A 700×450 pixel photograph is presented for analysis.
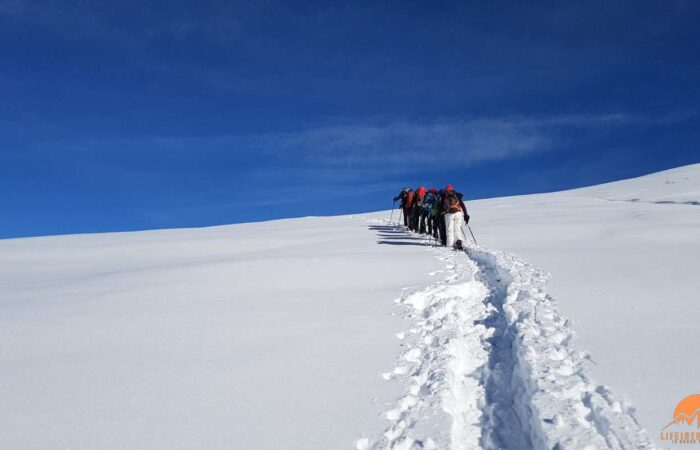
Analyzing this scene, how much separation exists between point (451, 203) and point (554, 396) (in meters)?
9.47

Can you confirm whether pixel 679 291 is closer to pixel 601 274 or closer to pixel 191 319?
pixel 601 274

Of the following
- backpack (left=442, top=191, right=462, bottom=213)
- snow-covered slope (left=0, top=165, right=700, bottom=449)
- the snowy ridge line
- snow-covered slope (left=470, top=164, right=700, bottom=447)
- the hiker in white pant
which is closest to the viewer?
the snowy ridge line

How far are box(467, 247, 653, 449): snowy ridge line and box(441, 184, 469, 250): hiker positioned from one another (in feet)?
22.6

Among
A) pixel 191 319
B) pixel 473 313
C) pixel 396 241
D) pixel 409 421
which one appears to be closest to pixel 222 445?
pixel 409 421

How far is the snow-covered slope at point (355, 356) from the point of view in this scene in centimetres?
332

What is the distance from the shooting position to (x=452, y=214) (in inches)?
504

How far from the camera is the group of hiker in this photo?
12.8 m

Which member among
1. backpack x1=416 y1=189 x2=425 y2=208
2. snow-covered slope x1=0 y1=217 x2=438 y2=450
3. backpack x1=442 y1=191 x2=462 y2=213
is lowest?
snow-covered slope x1=0 y1=217 x2=438 y2=450

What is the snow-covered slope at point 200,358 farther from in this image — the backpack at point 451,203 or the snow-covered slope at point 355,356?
the backpack at point 451,203

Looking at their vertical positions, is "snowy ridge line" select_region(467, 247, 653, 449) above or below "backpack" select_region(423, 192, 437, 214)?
below

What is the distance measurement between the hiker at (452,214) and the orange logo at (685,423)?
9444mm

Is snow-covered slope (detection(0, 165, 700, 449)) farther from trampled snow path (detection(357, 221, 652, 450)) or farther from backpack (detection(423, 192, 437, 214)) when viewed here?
backpack (detection(423, 192, 437, 214))

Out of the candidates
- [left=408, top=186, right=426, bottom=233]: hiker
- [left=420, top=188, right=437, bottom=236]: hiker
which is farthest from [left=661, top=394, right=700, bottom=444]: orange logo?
[left=408, top=186, right=426, bottom=233]: hiker

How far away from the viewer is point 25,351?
4.96 metres
